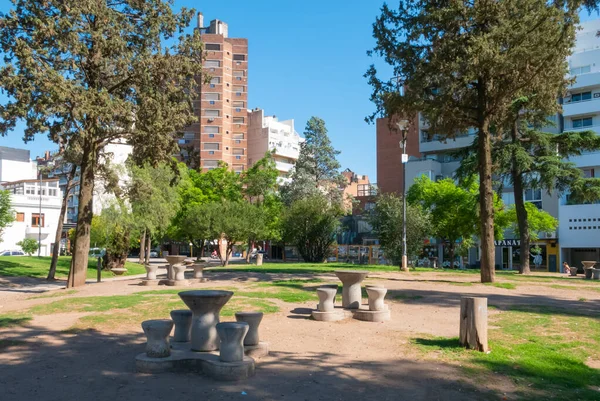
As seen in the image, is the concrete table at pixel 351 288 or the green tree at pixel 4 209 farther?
the green tree at pixel 4 209

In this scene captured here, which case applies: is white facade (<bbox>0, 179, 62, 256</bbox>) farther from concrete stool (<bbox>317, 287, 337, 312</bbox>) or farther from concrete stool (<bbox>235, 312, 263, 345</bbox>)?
concrete stool (<bbox>235, 312, 263, 345</bbox>)

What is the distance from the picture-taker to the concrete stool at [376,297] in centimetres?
1178

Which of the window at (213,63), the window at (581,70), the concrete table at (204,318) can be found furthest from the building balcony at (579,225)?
the window at (213,63)

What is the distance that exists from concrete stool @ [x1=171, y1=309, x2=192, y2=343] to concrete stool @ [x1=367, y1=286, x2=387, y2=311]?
4.73 m

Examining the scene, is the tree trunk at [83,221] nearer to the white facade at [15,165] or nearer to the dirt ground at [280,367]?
the dirt ground at [280,367]

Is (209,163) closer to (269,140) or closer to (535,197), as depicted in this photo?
(269,140)

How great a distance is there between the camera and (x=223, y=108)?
285 feet

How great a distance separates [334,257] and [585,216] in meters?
22.1

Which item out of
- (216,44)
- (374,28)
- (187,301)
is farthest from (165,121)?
(216,44)

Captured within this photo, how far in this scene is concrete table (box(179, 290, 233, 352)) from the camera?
25.6 feet

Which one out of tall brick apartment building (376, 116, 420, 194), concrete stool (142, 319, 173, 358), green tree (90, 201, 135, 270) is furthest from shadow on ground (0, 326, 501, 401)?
tall brick apartment building (376, 116, 420, 194)

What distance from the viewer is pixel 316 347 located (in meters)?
8.94

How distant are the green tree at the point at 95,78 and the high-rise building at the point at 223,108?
6485cm

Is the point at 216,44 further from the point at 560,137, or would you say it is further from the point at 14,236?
the point at 560,137
